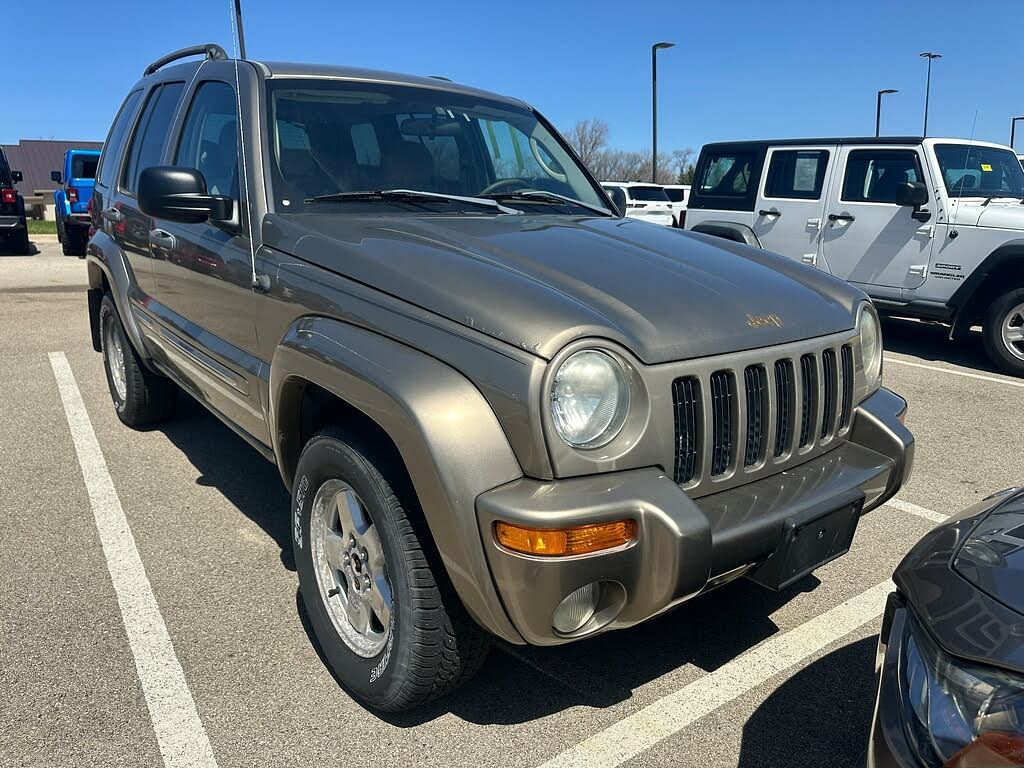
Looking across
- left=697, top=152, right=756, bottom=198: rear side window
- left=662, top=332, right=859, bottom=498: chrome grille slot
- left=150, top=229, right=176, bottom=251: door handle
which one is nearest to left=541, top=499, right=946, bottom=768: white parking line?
left=662, top=332, right=859, bottom=498: chrome grille slot

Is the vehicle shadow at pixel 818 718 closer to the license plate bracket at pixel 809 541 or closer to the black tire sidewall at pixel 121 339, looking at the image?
the license plate bracket at pixel 809 541

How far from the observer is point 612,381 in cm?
210

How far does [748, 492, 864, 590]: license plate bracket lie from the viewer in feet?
7.35

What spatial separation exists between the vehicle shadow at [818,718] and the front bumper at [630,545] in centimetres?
56

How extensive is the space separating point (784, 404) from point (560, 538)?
94cm

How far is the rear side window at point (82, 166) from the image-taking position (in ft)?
53.3

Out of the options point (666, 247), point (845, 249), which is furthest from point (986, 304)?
point (666, 247)

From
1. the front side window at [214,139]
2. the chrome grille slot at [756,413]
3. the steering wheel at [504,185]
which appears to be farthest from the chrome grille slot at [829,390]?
the front side window at [214,139]

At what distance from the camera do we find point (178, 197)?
298 cm

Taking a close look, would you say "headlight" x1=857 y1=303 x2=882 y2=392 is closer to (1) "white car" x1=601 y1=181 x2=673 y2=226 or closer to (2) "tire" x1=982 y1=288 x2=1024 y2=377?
(2) "tire" x1=982 y1=288 x2=1024 y2=377

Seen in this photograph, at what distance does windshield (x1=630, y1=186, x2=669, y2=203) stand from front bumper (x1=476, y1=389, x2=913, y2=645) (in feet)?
A: 65.6

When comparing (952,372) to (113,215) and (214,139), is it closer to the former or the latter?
(214,139)

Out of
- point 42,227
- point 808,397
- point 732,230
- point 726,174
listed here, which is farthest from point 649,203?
point 808,397

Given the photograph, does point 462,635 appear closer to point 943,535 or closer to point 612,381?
point 612,381
